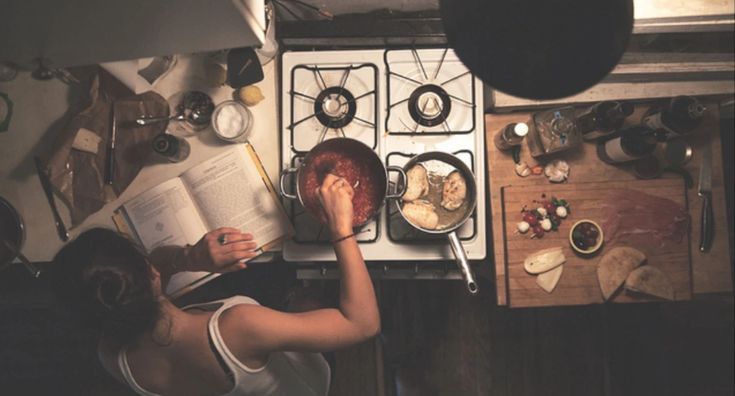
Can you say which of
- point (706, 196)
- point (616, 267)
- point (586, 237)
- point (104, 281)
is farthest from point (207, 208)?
point (706, 196)

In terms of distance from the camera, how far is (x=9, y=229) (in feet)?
4.72

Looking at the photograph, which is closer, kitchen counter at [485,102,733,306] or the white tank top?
the white tank top

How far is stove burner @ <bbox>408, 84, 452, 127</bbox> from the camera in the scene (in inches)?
55.0

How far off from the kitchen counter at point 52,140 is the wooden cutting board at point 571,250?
0.86m

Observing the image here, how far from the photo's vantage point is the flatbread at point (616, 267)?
1329mm

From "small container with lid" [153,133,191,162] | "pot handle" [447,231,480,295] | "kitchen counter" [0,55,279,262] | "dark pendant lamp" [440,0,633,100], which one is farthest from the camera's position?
"kitchen counter" [0,55,279,262]

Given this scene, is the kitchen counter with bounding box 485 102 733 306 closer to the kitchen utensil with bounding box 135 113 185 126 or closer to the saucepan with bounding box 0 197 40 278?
the kitchen utensil with bounding box 135 113 185 126

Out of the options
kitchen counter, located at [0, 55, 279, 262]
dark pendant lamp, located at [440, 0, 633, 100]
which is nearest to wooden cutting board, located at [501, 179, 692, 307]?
dark pendant lamp, located at [440, 0, 633, 100]

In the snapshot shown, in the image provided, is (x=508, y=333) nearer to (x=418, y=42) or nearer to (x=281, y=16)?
(x=418, y=42)

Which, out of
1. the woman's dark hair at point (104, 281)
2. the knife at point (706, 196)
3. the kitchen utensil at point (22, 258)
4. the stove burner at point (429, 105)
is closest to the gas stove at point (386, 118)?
the stove burner at point (429, 105)

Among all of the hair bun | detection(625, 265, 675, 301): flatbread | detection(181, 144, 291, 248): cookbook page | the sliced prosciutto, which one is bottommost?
detection(625, 265, 675, 301): flatbread

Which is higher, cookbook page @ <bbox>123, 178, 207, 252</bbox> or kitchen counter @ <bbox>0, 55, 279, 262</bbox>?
kitchen counter @ <bbox>0, 55, 279, 262</bbox>

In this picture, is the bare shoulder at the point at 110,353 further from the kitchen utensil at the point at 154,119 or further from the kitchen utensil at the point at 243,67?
the kitchen utensil at the point at 243,67

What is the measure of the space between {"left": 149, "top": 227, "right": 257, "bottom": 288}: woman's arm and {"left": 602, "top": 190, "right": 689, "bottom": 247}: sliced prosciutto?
119cm
